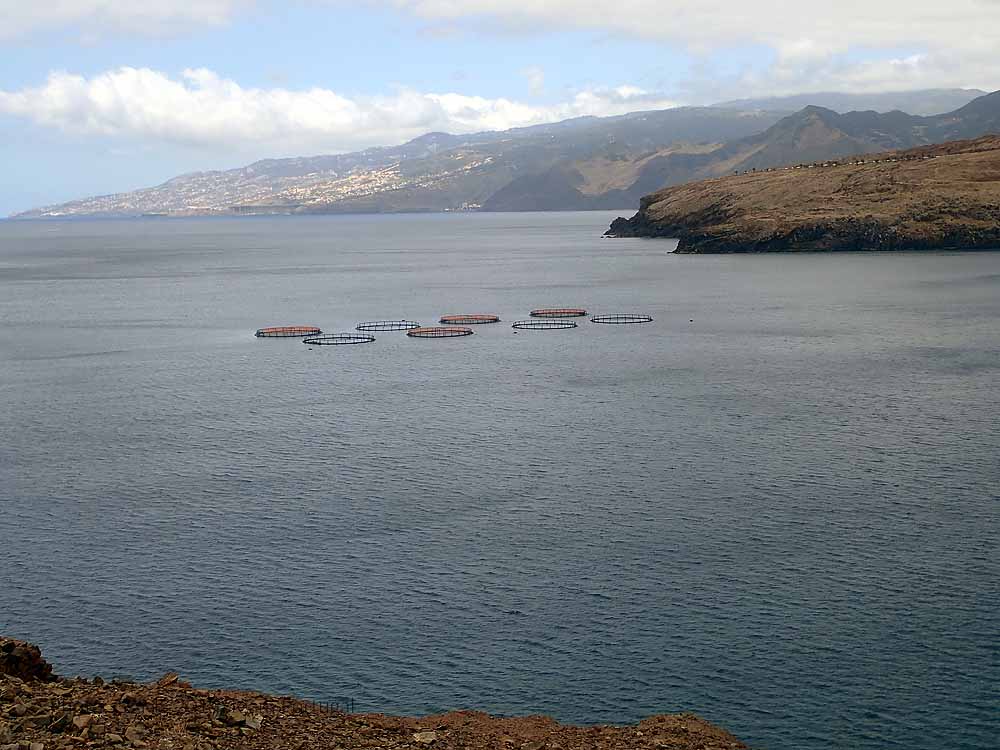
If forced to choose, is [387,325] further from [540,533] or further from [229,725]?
[229,725]

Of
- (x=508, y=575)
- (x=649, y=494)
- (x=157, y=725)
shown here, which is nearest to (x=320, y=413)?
(x=649, y=494)

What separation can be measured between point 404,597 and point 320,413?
43.9 m

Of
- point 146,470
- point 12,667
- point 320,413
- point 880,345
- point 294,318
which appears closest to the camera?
point 12,667

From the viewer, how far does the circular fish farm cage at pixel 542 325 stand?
146m

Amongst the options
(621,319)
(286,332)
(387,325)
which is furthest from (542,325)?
(286,332)

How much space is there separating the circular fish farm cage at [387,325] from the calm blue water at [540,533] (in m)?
27.3

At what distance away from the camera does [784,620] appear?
4875 centimetres

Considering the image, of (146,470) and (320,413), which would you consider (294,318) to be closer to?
(320,413)

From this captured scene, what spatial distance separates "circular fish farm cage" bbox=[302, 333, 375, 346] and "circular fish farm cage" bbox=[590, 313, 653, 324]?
3119cm

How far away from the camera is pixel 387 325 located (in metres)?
152

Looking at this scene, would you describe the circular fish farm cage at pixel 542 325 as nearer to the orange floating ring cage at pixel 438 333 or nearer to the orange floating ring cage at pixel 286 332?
the orange floating ring cage at pixel 438 333

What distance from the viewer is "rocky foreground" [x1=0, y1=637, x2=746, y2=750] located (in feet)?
108

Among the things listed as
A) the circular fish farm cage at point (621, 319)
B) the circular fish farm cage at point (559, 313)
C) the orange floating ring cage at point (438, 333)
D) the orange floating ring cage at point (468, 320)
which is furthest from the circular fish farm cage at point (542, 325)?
the orange floating ring cage at point (438, 333)

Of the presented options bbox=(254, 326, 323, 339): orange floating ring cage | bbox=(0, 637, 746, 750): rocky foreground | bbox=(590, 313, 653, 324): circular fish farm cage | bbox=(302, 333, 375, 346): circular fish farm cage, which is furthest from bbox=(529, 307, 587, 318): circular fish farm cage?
Answer: bbox=(0, 637, 746, 750): rocky foreground
